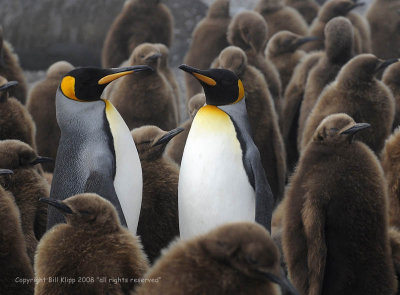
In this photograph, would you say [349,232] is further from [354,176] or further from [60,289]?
[60,289]

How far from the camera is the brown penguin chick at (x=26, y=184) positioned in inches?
139

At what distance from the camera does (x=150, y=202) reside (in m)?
3.57

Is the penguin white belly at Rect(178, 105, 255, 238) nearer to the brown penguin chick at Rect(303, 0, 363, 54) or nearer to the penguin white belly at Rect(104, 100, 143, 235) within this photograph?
the penguin white belly at Rect(104, 100, 143, 235)

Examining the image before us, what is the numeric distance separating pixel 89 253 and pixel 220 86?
4.09 ft

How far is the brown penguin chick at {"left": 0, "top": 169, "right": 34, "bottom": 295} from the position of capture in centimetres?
283

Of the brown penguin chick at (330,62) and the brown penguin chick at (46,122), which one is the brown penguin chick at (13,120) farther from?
the brown penguin chick at (330,62)

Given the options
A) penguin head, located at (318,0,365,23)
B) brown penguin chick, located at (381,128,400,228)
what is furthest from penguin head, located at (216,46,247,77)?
penguin head, located at (318,0,365,23)

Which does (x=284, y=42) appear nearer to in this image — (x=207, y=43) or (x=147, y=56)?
(x=207, y=43)

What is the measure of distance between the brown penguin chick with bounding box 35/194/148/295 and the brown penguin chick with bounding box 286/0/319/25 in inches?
240

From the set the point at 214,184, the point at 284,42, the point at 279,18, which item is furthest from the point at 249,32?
the point at 214,184

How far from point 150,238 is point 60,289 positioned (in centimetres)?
110

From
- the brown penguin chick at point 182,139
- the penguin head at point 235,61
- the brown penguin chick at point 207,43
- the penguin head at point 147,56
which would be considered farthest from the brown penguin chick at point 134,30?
the brown penguin chick at point 182,139

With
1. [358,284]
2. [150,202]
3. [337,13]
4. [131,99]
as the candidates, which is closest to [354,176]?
[358,284]

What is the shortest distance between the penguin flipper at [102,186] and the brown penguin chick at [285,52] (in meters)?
3.25
